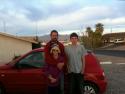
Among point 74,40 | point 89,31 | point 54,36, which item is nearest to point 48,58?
point 54,36

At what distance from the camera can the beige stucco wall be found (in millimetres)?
35181

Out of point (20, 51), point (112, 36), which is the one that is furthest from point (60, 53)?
point (112, 36)

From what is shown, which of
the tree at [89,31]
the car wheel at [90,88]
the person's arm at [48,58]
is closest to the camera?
the person's arm at [48,58]

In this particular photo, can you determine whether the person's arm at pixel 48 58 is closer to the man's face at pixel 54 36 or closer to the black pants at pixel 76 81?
the man's face at pixel 54 36

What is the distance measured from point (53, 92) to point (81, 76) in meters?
0.81

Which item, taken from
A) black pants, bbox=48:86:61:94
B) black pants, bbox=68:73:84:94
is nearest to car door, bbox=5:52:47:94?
black pants, bbox=68:73:84:94

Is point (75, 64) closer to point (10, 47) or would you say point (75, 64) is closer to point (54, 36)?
point (54, 36)

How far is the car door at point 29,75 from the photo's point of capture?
34.1 feet

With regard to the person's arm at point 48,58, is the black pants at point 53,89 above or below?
below

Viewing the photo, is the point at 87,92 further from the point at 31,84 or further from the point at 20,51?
the point at 20,51

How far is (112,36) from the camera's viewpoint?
125250mm

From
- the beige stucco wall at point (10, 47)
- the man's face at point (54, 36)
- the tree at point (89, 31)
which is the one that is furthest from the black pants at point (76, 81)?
the tree at point (89, 31)

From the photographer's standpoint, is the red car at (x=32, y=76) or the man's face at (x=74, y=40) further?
the red car at (x=32, y=76)

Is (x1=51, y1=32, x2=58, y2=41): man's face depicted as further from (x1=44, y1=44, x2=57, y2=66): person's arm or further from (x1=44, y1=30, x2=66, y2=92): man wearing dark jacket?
(x1=44, y1=44, x2=57, y2=66): person's arm
